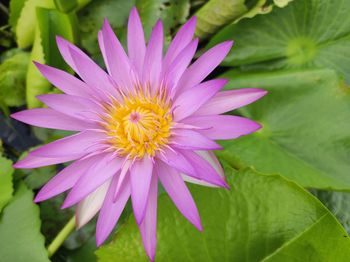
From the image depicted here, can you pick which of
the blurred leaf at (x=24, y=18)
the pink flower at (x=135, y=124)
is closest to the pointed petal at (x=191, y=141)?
the pink flower at (x=135, y=124)

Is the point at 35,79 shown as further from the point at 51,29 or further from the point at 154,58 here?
the point at 154,58

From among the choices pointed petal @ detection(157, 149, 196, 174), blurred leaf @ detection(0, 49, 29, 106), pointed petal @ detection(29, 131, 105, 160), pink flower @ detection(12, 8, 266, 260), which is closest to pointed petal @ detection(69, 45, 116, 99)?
pink flower @ detection(12, 8, 266, 260)

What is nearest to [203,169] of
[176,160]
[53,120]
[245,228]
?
[176,160]

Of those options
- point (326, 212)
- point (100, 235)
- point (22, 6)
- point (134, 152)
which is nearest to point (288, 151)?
point (326, 212)

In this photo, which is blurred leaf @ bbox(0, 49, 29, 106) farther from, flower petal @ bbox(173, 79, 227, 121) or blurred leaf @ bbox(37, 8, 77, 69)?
flower petal @ bbox(173, 79, 227, 121)

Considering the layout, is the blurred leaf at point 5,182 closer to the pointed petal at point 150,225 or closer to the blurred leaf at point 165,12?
the pointed petal at point 150,225
